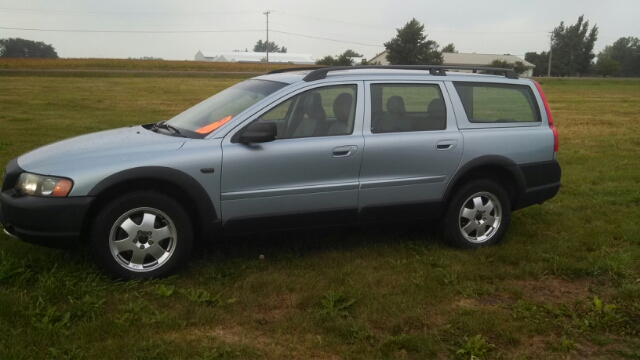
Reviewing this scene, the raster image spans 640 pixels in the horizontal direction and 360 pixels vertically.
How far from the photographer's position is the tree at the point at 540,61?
93.2 metres

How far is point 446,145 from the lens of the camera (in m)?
5.18

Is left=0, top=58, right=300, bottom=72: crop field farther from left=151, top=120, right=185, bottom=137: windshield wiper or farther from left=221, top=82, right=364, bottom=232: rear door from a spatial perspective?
left=221, top=82, right=364, bottom=232: rear door

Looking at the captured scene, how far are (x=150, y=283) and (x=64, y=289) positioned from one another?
58 centimetres

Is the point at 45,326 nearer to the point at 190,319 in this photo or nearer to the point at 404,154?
the point at 190,319

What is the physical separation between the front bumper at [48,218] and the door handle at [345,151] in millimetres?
1871

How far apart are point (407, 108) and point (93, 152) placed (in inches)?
103

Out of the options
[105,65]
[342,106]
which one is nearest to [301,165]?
[342,106]

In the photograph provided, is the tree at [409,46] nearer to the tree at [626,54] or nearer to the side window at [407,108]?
the side window at [407,108]

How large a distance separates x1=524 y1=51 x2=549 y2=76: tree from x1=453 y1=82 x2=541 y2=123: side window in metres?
93.5

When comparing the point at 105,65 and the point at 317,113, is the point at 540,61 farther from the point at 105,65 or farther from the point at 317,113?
the point at 317,113

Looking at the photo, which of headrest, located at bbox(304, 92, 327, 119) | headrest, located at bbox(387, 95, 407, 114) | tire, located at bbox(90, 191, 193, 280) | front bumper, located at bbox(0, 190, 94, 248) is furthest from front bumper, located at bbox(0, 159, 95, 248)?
headrest, located at bbox(387, 95, 407, 114)

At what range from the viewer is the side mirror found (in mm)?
4445

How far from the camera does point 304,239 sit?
5.50 meters

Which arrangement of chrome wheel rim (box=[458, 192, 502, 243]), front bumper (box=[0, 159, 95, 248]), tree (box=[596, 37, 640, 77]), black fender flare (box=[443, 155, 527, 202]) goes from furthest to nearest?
tree (box=[596, 37, 640, 77]), chrome wheel rim (box=[458, 192, 502, 243]), black fender flare (box=[443, 155, 527, 202]), front bumper (box=[0, 159, 95, 248])
